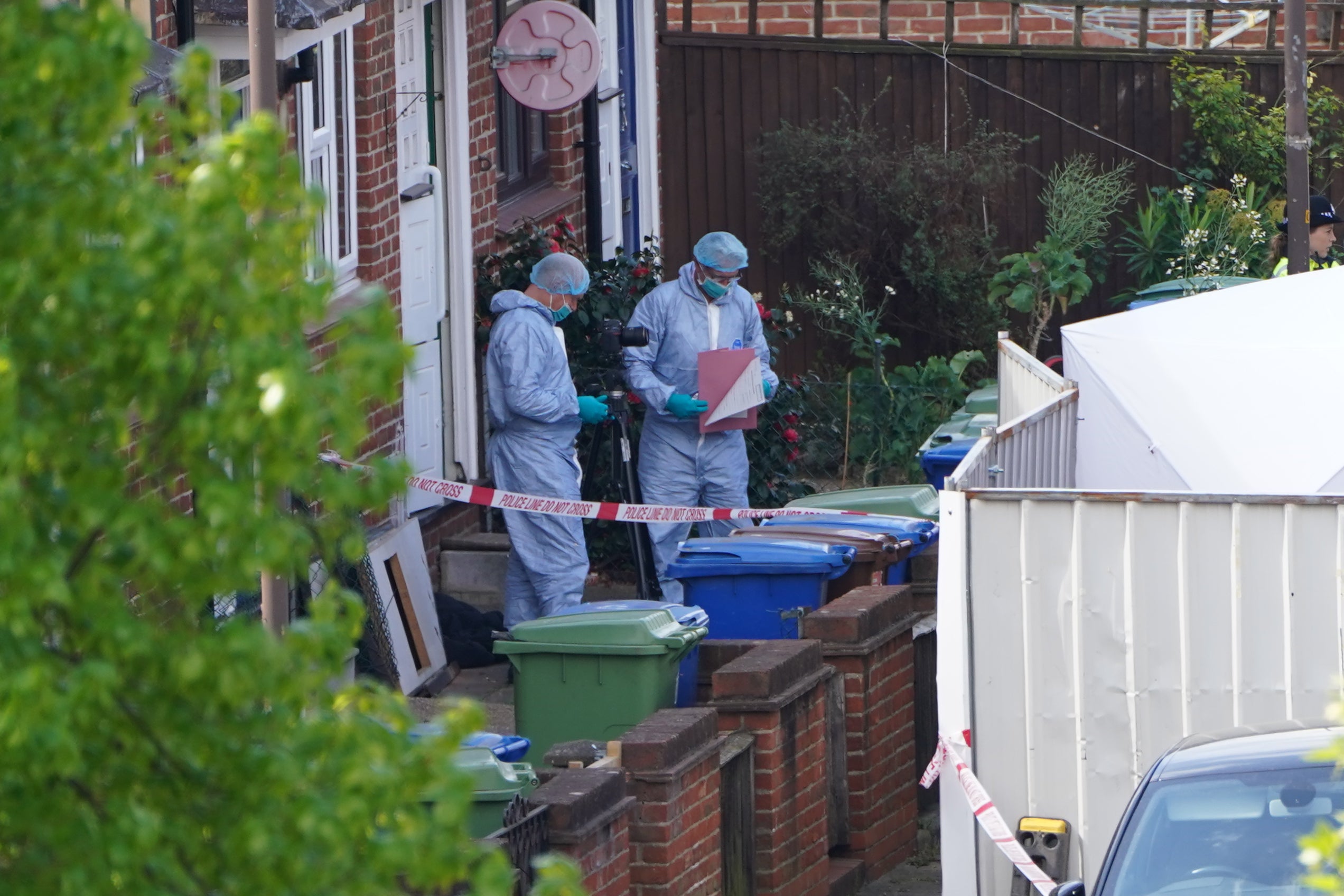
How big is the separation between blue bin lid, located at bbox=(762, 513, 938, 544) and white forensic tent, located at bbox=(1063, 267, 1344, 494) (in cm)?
71

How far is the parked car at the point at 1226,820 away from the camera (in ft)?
15.2

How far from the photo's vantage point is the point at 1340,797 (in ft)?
15.5

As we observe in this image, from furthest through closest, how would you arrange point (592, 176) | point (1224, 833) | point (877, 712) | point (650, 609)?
point (592, 176) → point (877, 712) → point (650, 609) → point (1224, 833)

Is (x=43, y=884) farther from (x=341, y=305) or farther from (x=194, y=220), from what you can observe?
(x=341, y=305)

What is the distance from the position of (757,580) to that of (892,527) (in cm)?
90

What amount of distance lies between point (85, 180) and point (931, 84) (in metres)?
13.9

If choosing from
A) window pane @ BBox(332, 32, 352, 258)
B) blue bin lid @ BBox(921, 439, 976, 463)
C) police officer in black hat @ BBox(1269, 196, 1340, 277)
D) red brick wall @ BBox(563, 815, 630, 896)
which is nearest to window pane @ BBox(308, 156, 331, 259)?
window pane @ BBox(332, 32, 352, 258)

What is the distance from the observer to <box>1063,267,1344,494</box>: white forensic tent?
7473mm

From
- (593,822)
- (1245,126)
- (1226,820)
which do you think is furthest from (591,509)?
(1245,126)

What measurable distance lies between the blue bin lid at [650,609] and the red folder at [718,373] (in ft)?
8.75

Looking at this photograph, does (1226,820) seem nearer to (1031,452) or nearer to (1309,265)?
(1031,452)

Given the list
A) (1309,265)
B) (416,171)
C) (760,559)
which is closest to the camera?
(760,559)

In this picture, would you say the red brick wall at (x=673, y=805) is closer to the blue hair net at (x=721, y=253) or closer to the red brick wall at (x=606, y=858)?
the red brick wall at (x=606, y=858)

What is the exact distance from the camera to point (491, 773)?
5.46m
